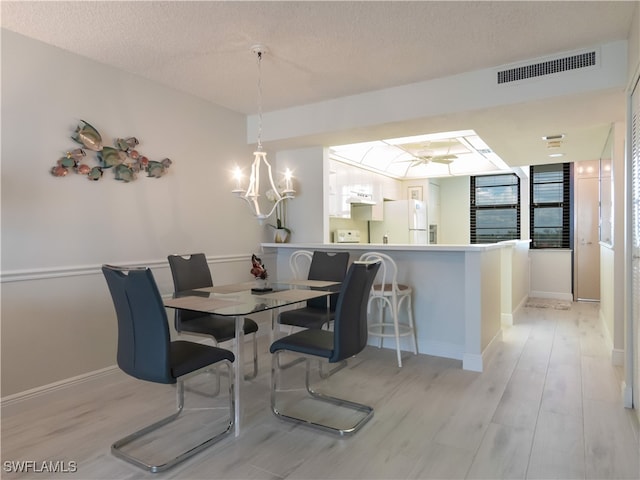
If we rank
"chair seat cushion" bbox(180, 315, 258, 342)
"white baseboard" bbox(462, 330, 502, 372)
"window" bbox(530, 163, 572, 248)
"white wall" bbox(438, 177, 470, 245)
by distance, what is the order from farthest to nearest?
1. "white wall" bbox(438, 177, 470, 245)
2. "window" bbox(530, 163, 572, 248)
3. "white baseboard" bbox(462, 330, 502, 372)
4. "chair seat cushion" bbox(180, 315, 258, 342)

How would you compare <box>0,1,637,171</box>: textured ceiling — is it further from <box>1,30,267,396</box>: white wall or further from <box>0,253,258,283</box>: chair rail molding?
<box>0,253,258,283</box>: chair rail molding

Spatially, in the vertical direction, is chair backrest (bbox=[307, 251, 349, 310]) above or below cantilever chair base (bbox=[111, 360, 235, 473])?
above

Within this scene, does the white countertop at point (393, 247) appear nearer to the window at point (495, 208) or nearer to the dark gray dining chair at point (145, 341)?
the dark gray dining chair at point (145, 341)

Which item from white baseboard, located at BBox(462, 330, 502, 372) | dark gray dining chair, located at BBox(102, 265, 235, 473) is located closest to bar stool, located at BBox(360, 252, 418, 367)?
white baseboard, located at BBox(462, 330, 502, 372)

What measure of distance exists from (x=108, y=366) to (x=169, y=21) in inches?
97.6

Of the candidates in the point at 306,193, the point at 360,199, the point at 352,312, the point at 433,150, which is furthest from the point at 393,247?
the point at 433,150

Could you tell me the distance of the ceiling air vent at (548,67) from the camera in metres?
2.81

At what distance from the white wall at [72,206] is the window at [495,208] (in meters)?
5.93

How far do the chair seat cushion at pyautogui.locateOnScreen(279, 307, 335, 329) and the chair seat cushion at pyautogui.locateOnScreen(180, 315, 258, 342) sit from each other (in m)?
0.28

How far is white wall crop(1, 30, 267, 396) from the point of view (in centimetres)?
259

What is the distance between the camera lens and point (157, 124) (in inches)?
137

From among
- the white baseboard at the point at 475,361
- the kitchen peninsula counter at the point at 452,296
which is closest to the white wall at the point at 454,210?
the kitchen peninsula counter at the point at 452,296

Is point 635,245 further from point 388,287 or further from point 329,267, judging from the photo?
point 329,267

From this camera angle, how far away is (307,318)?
10.2 ft
